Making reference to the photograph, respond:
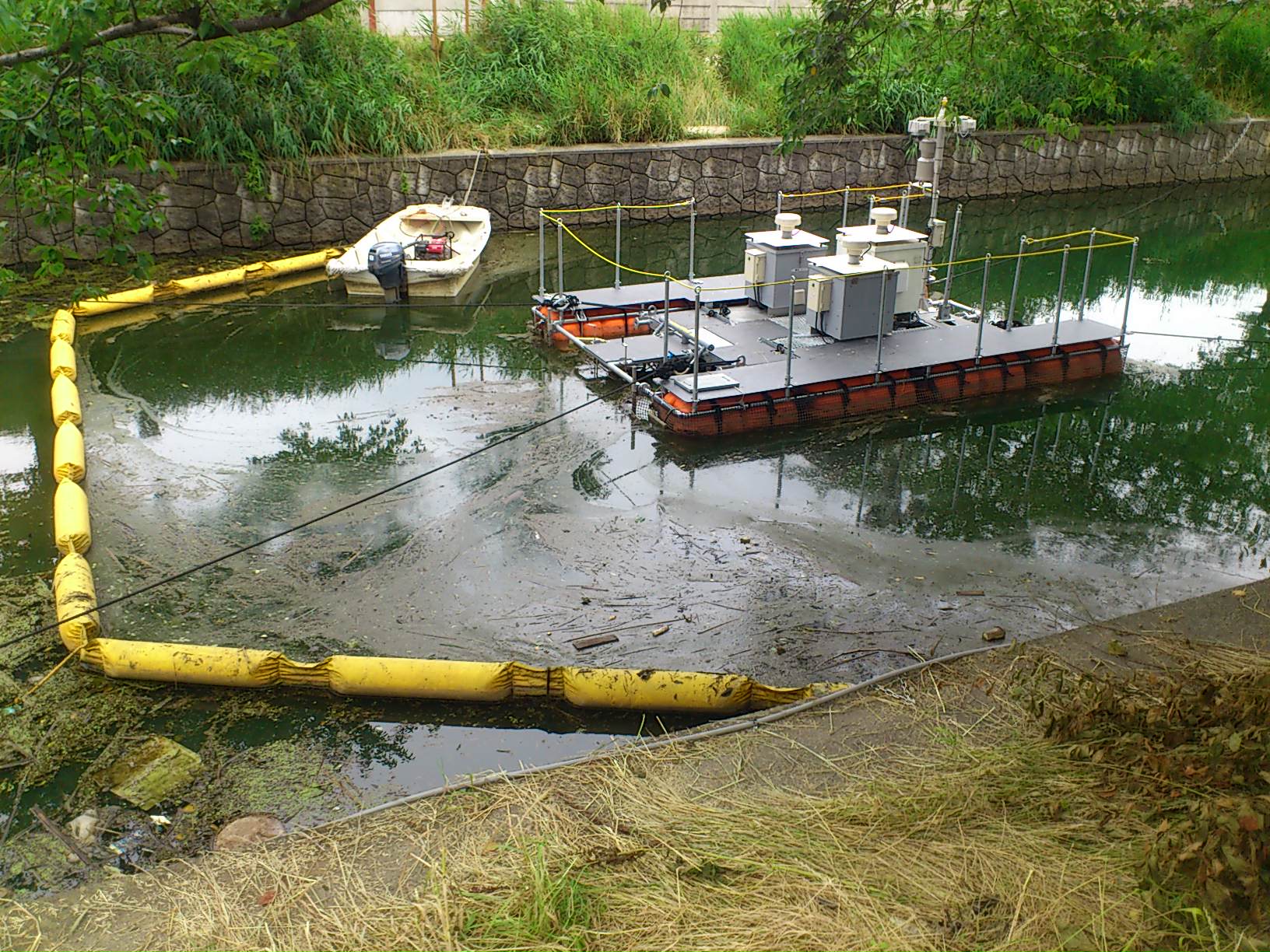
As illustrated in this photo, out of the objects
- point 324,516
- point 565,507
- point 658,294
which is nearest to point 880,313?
point 658,294

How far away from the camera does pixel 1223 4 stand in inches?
372

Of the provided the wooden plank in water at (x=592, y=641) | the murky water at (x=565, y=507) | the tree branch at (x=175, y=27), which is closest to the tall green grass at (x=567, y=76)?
the murky water at (x=565, y=507)

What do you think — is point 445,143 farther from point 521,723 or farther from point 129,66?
point 521,723

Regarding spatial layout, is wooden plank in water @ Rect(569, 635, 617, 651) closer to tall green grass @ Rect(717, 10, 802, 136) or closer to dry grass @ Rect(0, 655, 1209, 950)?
dry grass @ Rect(0, 655, 1209, 950)

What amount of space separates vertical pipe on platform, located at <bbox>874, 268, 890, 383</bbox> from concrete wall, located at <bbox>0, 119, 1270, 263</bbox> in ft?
16.6

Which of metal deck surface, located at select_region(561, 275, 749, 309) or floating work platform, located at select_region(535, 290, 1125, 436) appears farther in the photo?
metal deck surface, located at select_region(561, 275, 749, 309)

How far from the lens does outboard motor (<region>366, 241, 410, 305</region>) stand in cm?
1461

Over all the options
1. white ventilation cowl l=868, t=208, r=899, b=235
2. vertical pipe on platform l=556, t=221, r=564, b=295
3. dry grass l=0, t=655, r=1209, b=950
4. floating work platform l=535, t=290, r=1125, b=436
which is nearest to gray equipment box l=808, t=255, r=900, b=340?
floating work platform l=535, t=290, r=1125, b=436

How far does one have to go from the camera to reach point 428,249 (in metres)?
15.6

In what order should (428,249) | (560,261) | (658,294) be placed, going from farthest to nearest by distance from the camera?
(428,249)
(658,294)
(560,261)

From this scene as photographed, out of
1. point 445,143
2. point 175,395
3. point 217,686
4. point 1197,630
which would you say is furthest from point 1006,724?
point 445,143

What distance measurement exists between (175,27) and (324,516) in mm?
4458

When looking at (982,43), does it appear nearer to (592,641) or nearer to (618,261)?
(618,261)

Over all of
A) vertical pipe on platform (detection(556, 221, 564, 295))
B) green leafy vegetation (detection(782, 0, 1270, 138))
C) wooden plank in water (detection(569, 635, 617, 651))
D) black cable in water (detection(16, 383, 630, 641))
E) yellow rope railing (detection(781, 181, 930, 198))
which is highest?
green leafy vegetation (detection(782, 0, 1270, 138))
